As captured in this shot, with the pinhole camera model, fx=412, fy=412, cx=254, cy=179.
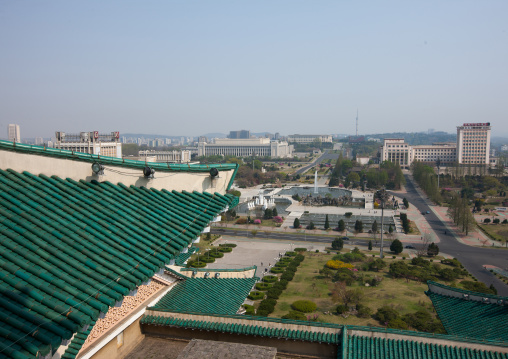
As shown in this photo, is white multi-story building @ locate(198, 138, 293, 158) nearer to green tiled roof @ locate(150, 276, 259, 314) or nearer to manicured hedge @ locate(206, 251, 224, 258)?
manicured hedge @ locate(206, 251, 224, 258)

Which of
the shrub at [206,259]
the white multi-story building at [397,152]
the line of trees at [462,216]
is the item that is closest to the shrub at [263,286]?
the shrub at [206,259]

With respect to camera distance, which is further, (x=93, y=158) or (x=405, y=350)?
(x=93, y=158)

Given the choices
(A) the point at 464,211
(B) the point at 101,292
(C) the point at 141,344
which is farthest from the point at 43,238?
(A) the point at 464,211

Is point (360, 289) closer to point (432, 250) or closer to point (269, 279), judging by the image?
point (269, 279)

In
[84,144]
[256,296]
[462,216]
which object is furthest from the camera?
[84,144]

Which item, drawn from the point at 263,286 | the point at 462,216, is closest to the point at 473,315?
the point at 263,286

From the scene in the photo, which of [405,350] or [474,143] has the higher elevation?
[474,143]

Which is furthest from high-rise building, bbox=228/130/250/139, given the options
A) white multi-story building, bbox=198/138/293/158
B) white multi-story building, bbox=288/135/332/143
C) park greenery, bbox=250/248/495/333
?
park greenery, bbox=250/248/495/333
